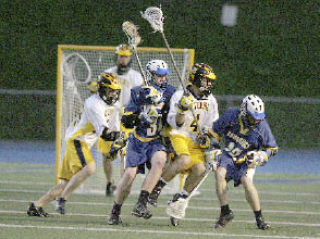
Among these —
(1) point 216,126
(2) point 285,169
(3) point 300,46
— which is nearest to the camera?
(1) point 216,126

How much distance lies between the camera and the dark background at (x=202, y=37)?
20266mm

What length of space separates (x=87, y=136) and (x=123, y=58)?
5.76ft

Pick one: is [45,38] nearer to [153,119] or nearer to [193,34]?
[193,34]

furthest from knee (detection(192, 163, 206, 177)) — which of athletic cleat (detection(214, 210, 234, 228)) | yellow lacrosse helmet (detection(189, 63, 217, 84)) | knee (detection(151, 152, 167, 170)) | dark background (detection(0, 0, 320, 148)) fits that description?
dark background (detection(0, 0, 320, 148))

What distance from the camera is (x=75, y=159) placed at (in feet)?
27.0

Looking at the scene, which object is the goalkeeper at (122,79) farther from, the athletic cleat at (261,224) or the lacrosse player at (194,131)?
the athletic cleat at (261,224)

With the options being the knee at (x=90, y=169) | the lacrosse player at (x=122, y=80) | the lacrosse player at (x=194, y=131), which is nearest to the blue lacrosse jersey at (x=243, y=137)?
the lacrosse player at (x=194, y=131)

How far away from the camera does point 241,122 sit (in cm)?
749

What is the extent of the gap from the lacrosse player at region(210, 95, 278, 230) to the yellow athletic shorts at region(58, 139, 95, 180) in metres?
1.37

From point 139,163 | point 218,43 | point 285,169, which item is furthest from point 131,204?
point 218,43

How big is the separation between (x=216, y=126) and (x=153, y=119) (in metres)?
0.55

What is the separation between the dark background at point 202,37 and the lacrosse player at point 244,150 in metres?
12.2

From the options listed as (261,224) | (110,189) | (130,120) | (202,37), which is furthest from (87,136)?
(202,37)

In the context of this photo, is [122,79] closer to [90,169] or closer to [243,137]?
[90,169]
